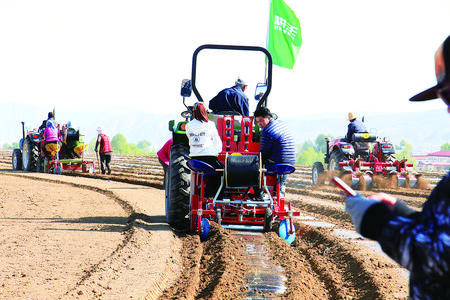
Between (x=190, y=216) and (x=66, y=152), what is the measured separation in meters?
11.1

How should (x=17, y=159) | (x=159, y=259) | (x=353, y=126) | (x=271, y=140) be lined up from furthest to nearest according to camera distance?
1. (x=17, y=159)
2. (x=353, y=126)
3. (x=271, y=140)
4. (x=159, y=259)

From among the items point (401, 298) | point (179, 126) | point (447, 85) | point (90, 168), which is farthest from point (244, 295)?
point (90, 168)

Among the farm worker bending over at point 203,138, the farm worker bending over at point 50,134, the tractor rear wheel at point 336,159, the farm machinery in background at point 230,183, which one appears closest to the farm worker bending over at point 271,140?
the farm machinery in background at point 230,183

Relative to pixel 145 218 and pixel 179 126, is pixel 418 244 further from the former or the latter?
pixel 145 218

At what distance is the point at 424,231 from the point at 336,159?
11.9m

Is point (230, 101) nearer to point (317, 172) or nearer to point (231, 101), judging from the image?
point (231, 101)

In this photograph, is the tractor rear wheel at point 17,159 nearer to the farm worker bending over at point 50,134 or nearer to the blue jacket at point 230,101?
the farm worker bending over at point 50,134

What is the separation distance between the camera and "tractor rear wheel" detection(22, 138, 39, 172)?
54.2 ft

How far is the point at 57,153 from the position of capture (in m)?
15.9

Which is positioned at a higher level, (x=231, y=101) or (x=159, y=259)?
(x=231, y=101)

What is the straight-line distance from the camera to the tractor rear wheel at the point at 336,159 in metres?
13.0

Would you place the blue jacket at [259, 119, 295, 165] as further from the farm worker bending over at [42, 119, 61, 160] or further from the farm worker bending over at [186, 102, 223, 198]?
the farm worker bending over at [42, 119, 61, 160]

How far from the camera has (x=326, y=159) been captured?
14.0 meters

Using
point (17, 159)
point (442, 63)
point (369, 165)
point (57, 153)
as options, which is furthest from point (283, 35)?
point (442, 63)
